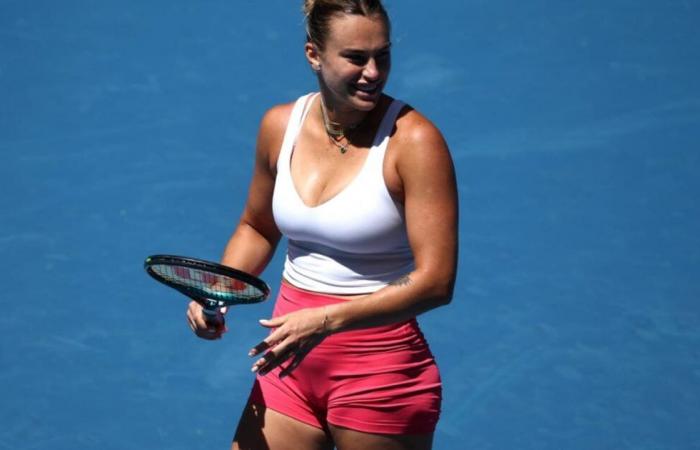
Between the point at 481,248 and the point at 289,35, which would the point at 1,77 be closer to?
the point at 289,35

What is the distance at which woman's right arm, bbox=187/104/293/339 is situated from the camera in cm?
326

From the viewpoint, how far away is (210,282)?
3.03 meters

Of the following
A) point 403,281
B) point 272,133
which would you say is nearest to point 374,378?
point 403,281

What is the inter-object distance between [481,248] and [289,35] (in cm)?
213

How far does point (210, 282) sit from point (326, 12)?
671 millimetres

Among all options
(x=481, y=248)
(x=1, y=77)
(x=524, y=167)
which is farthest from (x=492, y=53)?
(x=1, y=77)

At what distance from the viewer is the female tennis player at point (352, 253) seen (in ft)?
9.52

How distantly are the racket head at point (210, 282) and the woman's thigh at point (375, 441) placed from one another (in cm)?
38

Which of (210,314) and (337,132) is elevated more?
(337,132)

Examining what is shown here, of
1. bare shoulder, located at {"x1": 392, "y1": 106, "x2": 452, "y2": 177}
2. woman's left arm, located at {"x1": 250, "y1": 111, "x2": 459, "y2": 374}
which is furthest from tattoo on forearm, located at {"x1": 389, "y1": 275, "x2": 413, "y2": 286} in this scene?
bare shoulder, located at {"x1": 392, "y1": 106, "x2": 452, "y2": 177}

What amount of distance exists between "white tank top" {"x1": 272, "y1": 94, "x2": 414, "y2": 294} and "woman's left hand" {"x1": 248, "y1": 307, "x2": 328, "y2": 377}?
0.23 meters

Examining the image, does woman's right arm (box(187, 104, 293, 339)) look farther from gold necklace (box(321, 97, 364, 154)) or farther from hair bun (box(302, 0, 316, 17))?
hair bun (box(302, 0, 316, 17))

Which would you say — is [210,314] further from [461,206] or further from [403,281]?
[461,206]

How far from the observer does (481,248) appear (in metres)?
5.81
